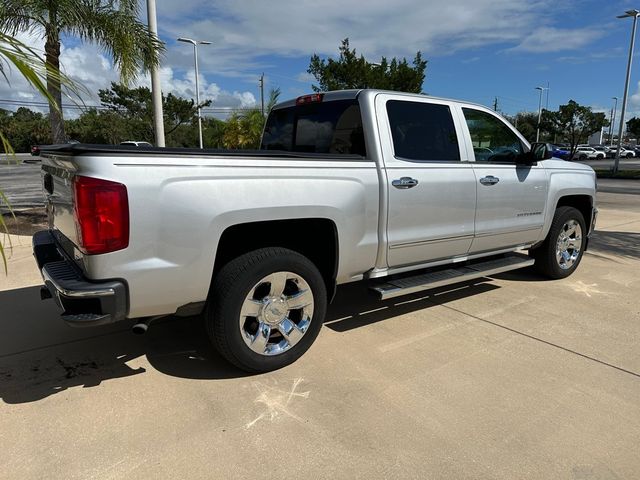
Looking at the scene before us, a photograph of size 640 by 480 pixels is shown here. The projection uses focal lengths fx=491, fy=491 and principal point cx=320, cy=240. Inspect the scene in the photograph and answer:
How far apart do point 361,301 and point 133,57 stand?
684 centimetres

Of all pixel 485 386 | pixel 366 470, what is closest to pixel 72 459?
pixel 366 470

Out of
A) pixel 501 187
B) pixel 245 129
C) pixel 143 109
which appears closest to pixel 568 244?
pixel 501 187

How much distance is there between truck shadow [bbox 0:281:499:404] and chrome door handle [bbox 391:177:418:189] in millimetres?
1298

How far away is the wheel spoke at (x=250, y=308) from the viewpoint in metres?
3.22

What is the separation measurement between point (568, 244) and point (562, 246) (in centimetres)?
12

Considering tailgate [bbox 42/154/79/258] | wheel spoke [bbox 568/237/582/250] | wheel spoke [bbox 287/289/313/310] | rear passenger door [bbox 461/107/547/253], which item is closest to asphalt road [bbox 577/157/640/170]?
wheel spoke [bbox 568/237/582/250]

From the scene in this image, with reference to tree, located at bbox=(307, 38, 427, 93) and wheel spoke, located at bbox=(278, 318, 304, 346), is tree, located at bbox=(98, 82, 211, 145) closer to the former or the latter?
tree, located at bbox=(307, 38, 427, 93)

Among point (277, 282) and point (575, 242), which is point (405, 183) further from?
point (575, 242)

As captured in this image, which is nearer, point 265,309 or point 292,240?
point 265,309

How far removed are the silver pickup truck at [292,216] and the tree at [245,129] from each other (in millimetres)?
21772

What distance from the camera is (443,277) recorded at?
4348 mm

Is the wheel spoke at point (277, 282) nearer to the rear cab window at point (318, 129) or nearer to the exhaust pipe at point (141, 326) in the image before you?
the exhaust pipe at point (141, 326)

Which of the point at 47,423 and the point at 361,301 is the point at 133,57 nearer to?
the point at 361,301

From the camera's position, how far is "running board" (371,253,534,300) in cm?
394
